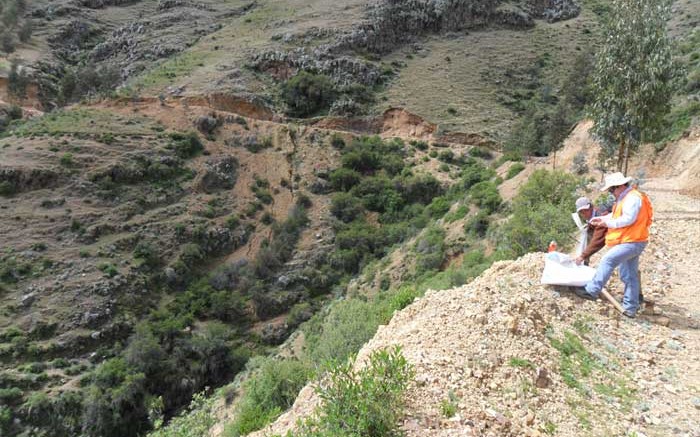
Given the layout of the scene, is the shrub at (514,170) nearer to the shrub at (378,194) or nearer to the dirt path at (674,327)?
the shrub at (378,194)

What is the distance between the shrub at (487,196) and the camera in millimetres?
25625

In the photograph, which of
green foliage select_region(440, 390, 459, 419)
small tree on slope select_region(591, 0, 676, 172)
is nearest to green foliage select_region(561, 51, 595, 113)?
small tree on slope select_region(591, 0, 676, 172)

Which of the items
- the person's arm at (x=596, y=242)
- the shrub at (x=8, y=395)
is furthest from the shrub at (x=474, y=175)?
the shrub at (x=8, y=395)

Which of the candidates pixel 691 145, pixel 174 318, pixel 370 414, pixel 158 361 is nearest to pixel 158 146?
pixel 174 318

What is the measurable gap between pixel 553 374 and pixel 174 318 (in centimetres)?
2708

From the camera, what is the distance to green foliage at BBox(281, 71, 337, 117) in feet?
150

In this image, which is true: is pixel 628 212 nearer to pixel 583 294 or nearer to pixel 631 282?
pixel 631 282

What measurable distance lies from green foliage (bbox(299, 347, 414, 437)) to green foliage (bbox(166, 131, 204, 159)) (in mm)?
36761

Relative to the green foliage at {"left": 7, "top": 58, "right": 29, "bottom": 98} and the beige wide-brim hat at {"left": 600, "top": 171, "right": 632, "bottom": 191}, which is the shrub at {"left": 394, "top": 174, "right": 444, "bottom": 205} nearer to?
the beige wide-brim hat at {"left": 600, "top": 171, "right": 632, "bottom": 191}

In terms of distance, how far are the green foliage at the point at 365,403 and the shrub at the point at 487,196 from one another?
2246 cm

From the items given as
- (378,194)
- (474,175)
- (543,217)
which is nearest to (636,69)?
(543,217)

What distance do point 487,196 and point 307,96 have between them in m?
25.1

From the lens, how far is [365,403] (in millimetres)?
4070

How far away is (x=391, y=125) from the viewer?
45.2m
